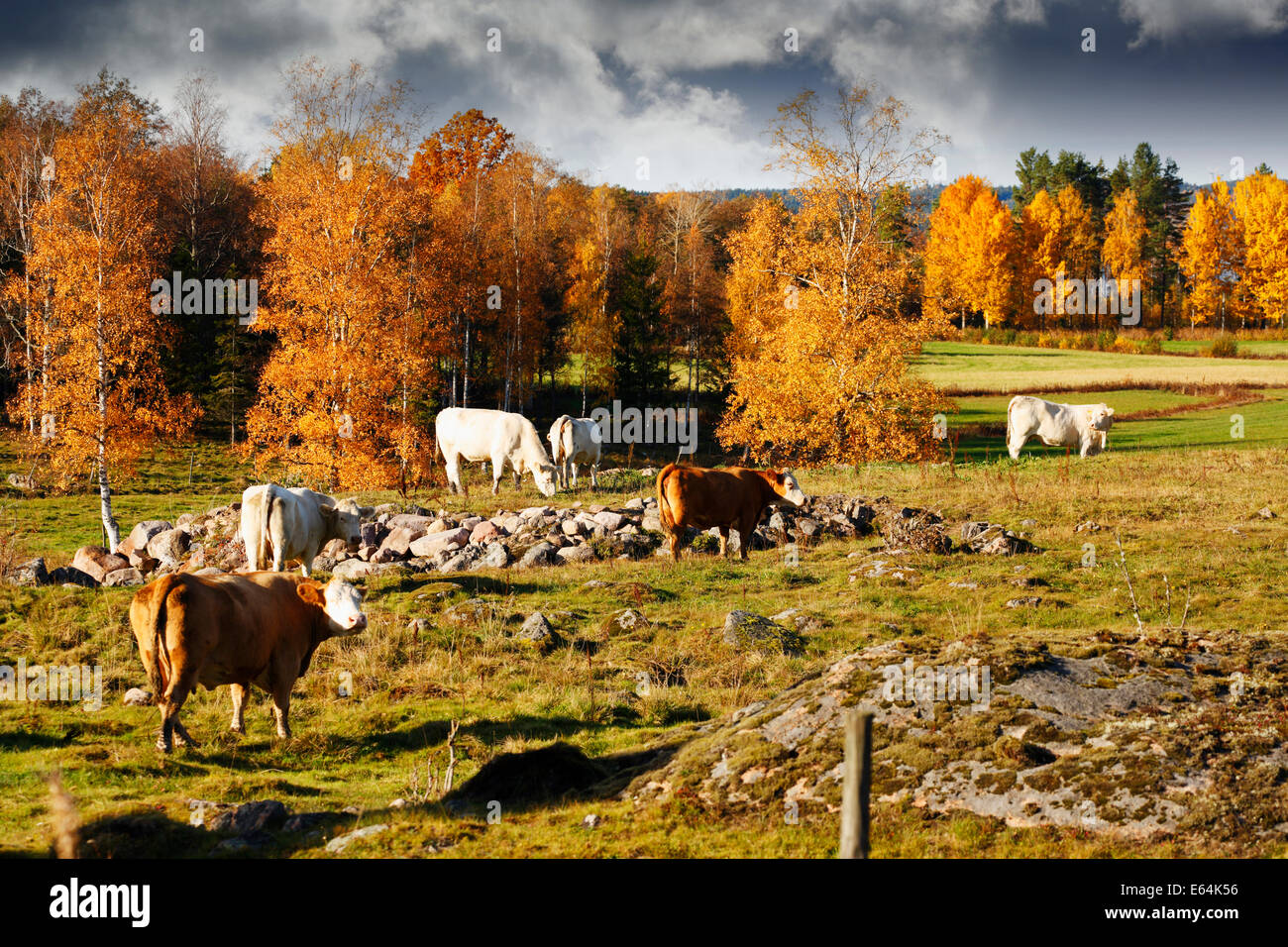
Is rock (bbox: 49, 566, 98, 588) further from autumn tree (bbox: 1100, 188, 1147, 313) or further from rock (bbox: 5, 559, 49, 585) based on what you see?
autumn tree (bbox: 1100, 188, 1147, 313)

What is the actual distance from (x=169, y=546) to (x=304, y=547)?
745cm

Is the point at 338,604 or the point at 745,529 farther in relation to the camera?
the point at 745,529

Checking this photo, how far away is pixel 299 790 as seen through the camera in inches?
333

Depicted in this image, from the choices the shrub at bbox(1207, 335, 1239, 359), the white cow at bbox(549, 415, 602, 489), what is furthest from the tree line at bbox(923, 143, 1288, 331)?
the white cow at bbox(549, 415, 602, 489)

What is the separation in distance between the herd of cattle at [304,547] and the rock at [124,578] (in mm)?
3653

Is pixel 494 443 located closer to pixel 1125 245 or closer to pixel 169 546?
pixel 169 546

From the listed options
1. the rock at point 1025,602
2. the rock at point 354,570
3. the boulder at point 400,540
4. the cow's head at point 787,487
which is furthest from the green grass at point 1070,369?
the rock at point 354,570

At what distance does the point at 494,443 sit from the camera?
31.8 meters

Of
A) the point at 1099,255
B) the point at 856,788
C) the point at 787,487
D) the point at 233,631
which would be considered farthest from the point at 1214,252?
the point at 856,788

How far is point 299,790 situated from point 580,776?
2.78m

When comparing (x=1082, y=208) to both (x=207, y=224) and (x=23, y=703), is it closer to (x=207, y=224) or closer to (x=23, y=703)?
(x=207, y=224)

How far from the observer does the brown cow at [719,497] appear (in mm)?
19391
